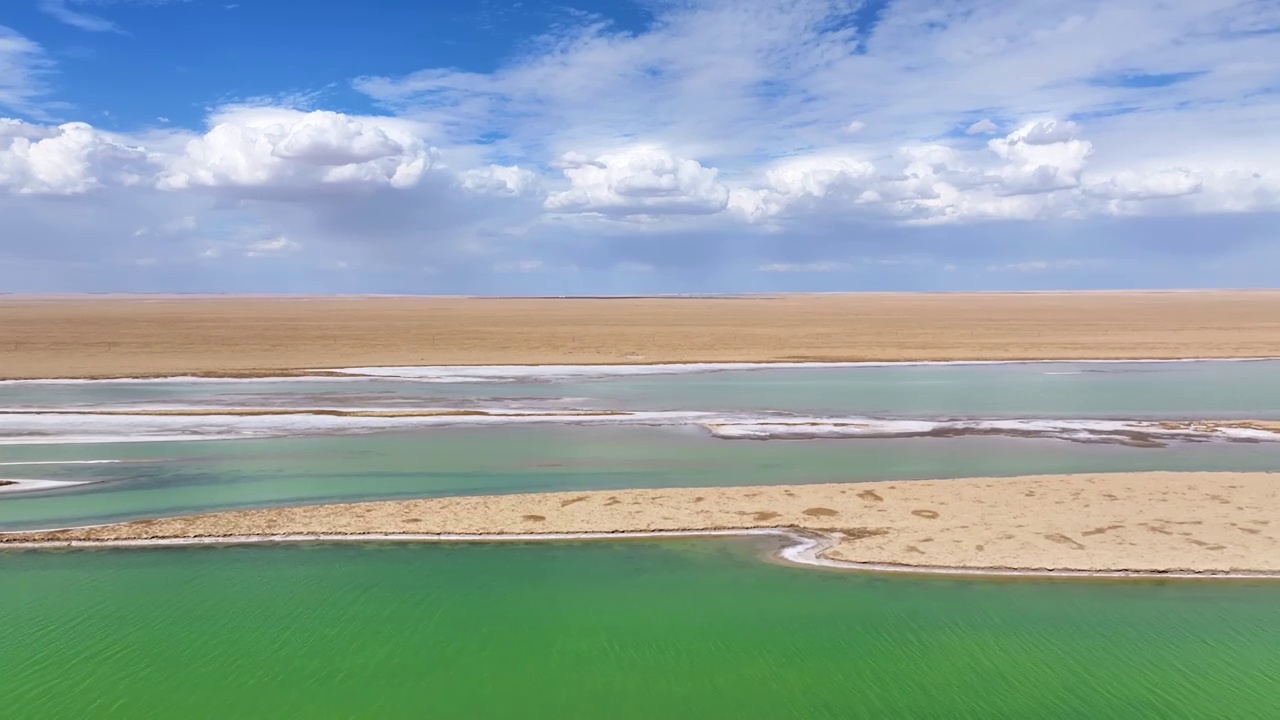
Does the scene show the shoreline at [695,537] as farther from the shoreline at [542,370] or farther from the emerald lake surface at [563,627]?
the shoreline at [542,370]

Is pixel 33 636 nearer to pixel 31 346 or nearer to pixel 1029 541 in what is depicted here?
pixel 1029 541

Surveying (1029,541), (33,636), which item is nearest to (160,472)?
(33,636)

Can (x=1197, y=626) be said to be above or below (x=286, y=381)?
below

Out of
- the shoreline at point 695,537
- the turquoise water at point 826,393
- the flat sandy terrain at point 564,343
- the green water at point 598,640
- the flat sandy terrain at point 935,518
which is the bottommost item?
the green water at point 598,640

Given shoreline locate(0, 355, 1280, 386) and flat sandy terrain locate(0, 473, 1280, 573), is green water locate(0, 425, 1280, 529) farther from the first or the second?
shoreline locate(0, 355, 1280, 386)

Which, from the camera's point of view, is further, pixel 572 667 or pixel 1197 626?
pixel 1197 626

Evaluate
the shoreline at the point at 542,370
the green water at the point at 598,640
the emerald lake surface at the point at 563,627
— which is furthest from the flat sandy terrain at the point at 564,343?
the green water at the point at 598,640
